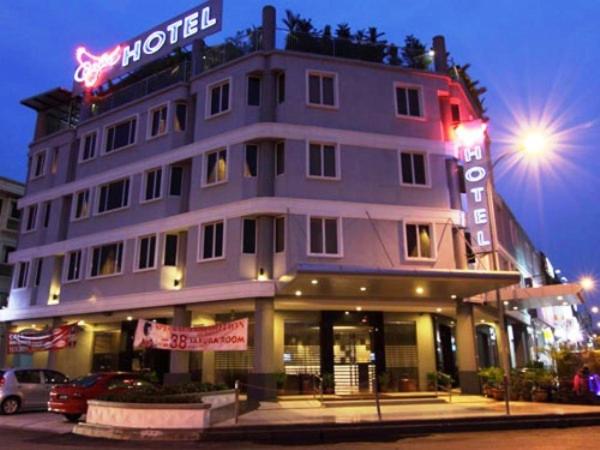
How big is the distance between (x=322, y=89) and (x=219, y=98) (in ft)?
15.4

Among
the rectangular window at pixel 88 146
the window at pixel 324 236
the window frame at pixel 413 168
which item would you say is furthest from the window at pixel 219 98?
the rectangular window at pixel 88 146

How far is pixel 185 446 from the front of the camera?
12961 mm

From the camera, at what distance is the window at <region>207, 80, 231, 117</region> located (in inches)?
952

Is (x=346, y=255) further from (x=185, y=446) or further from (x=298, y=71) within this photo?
(x=185, y=446)

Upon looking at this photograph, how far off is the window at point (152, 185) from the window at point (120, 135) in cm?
265

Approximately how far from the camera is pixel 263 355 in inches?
791

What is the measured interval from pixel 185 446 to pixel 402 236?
12284 millimetres

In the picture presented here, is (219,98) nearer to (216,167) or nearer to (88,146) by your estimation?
(216,167)

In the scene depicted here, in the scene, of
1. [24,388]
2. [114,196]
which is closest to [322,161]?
[114,196]

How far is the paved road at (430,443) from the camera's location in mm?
12250

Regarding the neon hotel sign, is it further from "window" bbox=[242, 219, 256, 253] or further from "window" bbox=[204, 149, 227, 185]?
"window" bbox=[242, 219, 256, 253]

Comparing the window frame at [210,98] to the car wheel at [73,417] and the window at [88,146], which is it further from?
the car wheel at [73,417]

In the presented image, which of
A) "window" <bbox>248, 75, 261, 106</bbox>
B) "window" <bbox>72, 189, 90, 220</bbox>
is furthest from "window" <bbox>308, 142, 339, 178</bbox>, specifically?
"window" <bbox>72, 189, 90, 220</bbox>

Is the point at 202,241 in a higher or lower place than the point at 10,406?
higher
